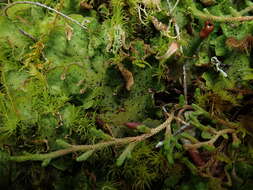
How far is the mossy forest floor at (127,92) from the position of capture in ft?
4.65

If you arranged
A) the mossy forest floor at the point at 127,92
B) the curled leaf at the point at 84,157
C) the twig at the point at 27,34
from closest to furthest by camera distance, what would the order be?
the curled leaf at the point at 84,157
the mossy forest floor at the point at 127,92
the twig at the point at 27,34

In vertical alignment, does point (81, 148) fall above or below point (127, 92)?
below

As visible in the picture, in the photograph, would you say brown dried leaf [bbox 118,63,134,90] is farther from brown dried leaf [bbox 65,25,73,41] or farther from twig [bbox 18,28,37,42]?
twig [bbox 18,28,37,42]

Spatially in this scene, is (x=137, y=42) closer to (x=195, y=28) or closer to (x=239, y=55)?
(x=195, y=28)

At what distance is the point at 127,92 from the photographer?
1.58 metres

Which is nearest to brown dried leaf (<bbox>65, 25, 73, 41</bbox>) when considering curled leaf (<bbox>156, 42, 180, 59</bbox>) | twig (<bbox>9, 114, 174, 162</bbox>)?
curled leaf (<bbox>156, 42, 180, 59</bbox>)

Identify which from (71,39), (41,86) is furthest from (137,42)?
(41,86)

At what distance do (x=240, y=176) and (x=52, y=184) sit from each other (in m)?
Result: 1.00

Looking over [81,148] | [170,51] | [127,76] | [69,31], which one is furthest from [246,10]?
[81,148]

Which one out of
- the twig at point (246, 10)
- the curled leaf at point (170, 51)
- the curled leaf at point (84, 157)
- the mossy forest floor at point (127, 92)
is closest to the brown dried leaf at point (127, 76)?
the mossy forest floor at point (127, 92)

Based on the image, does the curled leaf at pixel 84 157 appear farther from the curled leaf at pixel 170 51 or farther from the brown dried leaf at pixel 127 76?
the curled leaf at pixel 170 51

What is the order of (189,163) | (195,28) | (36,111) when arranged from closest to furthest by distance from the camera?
(189,163)
(36,111)
(195,28)

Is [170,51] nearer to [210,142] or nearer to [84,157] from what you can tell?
[210,142]

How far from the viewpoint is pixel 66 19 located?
155cm
